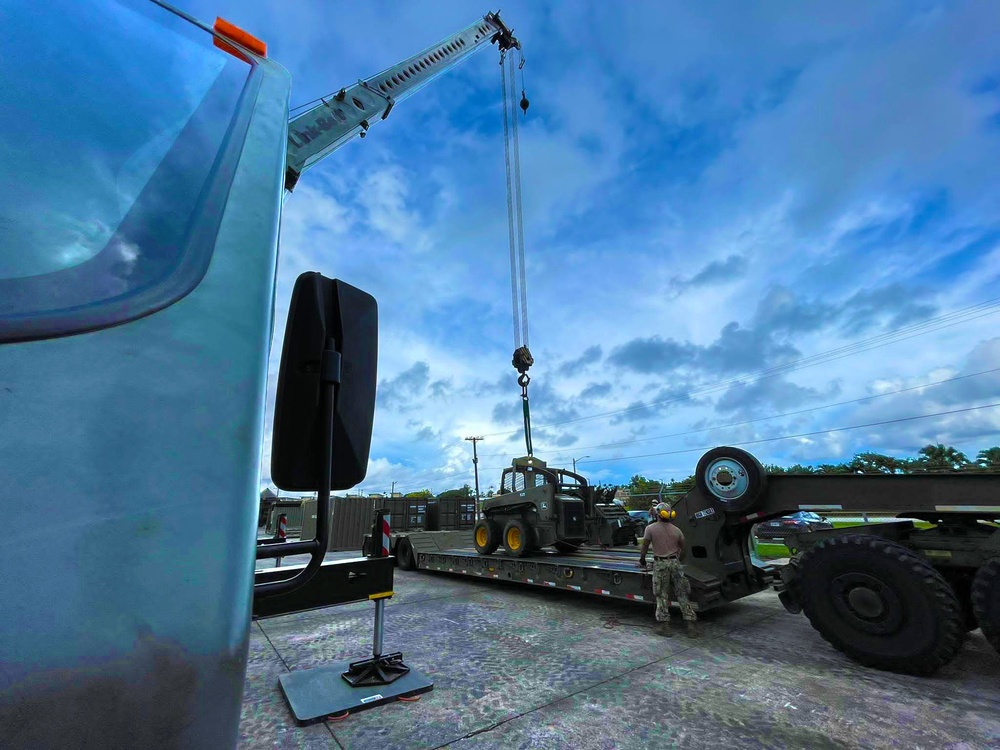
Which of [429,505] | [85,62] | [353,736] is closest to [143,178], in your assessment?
[85,62]

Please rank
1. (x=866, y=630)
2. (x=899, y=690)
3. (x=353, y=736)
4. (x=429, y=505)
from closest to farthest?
(x=353, y=736), (x=899, y=690), (x=866, y=630), (x=429, y=505)

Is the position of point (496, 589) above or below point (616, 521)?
below

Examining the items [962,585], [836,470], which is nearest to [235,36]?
[962,585]

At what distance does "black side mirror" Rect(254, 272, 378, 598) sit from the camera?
121 centimetres

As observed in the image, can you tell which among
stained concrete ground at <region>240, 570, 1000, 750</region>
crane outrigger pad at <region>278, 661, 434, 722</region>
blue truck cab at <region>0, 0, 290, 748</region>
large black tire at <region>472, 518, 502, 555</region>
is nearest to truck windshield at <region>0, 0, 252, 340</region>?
blue truck cab at <region>0, 0, 290, 748</region>

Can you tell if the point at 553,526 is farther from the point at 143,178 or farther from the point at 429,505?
the point at 429,505

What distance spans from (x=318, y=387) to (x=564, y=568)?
22.2ft

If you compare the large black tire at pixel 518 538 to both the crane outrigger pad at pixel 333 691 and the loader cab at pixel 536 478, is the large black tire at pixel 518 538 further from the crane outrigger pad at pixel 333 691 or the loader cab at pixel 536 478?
the crane outrigger pad at pixel 333 691

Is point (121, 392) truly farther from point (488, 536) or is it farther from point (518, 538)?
point (488, 536)

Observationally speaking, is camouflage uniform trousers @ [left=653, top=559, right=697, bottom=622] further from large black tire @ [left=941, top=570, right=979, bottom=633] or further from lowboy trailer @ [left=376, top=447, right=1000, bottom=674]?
large black tire @ [left=941, top=570, right=979, bottom=633]

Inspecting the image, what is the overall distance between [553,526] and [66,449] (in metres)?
8.52

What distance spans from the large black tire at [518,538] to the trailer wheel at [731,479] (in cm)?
360

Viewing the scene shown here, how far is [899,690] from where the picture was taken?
384cm

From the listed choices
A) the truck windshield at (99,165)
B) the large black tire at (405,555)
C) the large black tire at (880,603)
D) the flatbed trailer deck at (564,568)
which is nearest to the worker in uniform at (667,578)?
the flatbed trailer deck at (564,568)
